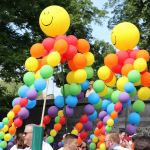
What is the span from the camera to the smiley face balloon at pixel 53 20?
7.25 meters

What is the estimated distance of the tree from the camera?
69.0 feet

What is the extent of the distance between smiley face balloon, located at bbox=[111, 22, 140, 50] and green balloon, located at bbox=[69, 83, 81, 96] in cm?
92

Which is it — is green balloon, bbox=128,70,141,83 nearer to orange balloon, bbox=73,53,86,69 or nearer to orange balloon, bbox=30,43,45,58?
orange balloon, bbox=73,53,86,69

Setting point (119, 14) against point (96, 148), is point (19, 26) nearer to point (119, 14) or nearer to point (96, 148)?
point (119, 14)

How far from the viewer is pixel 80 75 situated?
7609 millimetres

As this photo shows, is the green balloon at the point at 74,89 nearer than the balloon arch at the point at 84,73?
No

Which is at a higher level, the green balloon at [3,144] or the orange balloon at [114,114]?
the orange balloon at [114,114]

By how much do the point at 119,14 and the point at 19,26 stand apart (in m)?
6.26

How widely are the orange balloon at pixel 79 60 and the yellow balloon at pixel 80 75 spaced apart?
0.08 meters

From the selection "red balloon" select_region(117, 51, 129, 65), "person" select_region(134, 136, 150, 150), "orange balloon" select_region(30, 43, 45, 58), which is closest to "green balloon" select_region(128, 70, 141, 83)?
"red balloon" select_region(117, 51, 129, 65)

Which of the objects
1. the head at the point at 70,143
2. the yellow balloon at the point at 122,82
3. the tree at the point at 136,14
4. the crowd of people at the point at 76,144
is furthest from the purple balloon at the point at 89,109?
the tree at the point at 136,14

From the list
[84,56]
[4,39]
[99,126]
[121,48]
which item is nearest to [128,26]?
[121,48]

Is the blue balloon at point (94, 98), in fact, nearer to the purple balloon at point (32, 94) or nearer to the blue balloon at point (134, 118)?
the blue balloon at point (134, 118)

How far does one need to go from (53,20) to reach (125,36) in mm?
1159
